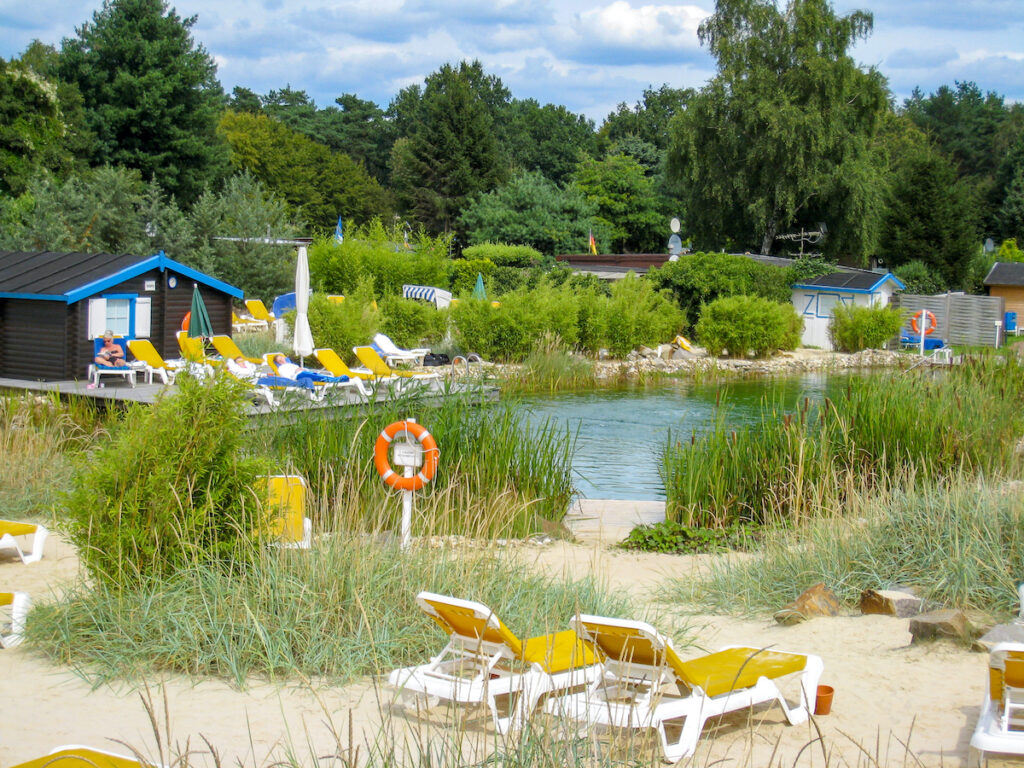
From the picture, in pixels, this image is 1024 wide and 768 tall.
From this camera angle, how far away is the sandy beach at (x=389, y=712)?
10.2ft

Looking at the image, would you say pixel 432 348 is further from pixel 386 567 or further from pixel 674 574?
pixel 386 567

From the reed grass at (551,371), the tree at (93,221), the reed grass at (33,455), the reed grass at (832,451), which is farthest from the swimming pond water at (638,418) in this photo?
the tree at (93,221)

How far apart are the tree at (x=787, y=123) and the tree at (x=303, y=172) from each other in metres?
19.6

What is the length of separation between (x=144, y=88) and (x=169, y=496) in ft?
103

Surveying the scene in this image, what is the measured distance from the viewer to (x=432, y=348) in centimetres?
1989

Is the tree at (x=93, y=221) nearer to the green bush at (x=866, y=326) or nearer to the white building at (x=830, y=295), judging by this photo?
the white building at (x=830, y=295)

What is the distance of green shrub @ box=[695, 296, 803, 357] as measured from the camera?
2236 cm

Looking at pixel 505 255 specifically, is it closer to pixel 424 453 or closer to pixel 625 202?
pixel 625 202

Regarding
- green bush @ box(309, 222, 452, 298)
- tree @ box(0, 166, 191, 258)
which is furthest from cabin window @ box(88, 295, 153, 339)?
green bush @ box(309, 222, 452, 298)

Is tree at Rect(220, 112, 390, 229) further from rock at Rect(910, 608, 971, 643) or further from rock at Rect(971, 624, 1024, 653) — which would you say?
rock at Rect(971, 624, 1024, 653)

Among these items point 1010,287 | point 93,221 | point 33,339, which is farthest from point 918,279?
point 33,339

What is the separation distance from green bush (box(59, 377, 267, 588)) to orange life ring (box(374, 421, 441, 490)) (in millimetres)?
1260

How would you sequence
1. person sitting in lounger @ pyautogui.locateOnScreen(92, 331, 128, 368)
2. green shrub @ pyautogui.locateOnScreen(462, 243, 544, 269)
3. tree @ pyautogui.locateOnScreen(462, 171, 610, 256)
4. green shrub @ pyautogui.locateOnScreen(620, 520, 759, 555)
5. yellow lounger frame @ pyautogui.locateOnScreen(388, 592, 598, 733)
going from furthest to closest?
1. tree @ pyautogui.locateOnScreen(462, 171, 610, 256)
2. green shrub @ pyautogui.locateOnScreen(462, 243, 544, 269)
3. person sitting in lounger @ pyautogui.locateOnScreen(92, 331, 128, 368)
4. green shrub @ pyautogui.locateOnScreen(620, 520, 759, 555)
5. yellow lounger frame @ pyautogui.locateOnScreen(388, 592, 598, 733)

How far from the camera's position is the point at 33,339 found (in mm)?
13352
